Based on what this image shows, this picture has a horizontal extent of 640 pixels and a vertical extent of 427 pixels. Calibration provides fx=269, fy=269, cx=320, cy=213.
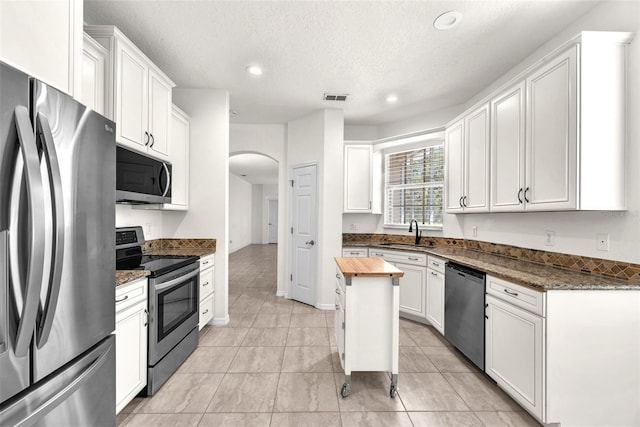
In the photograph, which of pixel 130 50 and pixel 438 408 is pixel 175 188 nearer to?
pixel 130 50

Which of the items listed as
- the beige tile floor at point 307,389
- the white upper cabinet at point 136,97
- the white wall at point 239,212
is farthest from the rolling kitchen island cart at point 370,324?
the white wall at point 239,212

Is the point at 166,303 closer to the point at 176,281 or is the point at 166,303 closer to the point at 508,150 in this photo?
the point at 176,281

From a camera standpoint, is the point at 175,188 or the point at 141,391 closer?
the point at 141,391

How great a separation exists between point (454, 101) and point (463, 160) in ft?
3.39

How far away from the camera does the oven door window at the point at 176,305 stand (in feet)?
6.73

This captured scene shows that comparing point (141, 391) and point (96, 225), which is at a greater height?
point (96, 225)

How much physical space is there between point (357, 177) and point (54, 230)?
3.57 meters

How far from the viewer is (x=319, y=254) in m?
3.86

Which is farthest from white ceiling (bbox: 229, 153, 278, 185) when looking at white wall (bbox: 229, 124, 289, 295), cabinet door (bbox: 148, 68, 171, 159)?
cabinet door (bbox: 148, 68, 171, 159)

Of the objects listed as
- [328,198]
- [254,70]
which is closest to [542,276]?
[328,198]

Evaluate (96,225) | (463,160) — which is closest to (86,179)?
→ (96,225)

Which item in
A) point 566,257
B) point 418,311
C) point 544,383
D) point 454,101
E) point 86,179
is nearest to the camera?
point 86,179

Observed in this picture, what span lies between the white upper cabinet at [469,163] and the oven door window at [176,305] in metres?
2.93

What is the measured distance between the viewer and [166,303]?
2.11m
